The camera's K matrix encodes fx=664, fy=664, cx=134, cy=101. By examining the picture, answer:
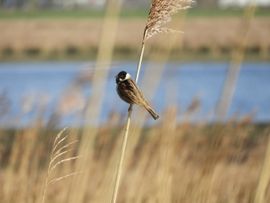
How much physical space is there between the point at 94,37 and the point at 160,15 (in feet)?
84.7

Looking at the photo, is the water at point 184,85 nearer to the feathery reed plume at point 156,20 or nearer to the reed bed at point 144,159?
the reed bed at point 144,159

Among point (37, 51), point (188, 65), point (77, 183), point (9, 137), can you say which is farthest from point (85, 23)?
point (77, 183)

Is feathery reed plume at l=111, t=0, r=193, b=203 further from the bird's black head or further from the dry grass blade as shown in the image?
the bird's black head

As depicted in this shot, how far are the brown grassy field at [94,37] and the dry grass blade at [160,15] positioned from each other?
19.6 m

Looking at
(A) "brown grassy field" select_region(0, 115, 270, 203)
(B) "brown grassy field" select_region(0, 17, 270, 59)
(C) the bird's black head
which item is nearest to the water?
(B) "brown grassy field" select_region(0, 17, 270, 59)

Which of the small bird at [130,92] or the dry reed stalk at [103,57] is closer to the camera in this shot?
the small bird at [130,92]

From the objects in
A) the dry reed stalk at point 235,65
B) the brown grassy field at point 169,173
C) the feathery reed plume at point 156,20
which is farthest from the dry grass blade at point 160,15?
the brown grassy field at point 169,173

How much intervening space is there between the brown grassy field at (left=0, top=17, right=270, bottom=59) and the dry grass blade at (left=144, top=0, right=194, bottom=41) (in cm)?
1959

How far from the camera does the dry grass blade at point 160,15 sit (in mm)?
1930

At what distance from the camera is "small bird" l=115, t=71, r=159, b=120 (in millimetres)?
2049

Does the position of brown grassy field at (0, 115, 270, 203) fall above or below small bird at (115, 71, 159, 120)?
below

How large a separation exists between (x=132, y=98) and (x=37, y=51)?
23088 millimetres

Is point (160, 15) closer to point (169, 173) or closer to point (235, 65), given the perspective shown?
point (235, 65)

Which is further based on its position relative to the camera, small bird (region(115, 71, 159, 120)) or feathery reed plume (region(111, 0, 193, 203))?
small bird (region(115, 71, 159, 120))
